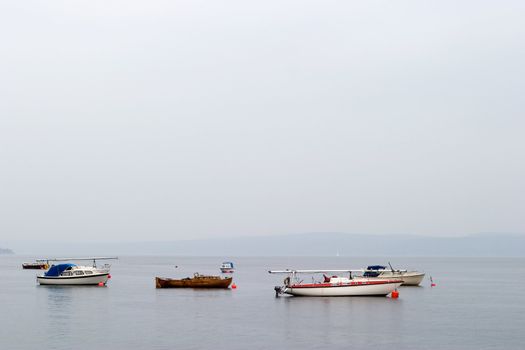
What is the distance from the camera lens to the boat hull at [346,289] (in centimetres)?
9750

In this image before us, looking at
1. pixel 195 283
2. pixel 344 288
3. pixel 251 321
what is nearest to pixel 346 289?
pixel 344 288

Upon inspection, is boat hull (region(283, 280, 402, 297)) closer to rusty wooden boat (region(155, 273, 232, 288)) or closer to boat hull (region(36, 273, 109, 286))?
rusty wooden boat (region(155, 273, 232, 288))

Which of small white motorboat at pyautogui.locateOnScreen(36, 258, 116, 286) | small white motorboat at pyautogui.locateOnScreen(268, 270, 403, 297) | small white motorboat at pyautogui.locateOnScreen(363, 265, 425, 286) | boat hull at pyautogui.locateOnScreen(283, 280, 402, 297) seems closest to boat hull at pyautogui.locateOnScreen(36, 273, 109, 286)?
small white motorboat at pyautogui.locateOnScreen(36, 258, 116, 286)

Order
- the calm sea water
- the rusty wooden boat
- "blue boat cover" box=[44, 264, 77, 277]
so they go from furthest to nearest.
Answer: "blue boat cover" box=[44, 264, 77, 277], the rusty wooden boat, the calm sea water

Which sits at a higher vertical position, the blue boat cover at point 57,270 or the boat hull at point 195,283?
the blue boat cover at point 57,270

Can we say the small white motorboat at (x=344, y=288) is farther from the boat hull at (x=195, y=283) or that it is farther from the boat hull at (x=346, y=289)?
the boat hull at (x=195, y=283)

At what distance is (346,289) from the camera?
97438 mm

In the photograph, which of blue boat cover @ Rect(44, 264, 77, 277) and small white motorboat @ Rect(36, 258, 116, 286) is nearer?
small white motorboat @ Rect(36, 258, 116, 286)

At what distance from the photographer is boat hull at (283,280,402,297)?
9750 cm

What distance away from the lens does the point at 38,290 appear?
403 ft

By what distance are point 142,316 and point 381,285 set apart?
36.7 metres

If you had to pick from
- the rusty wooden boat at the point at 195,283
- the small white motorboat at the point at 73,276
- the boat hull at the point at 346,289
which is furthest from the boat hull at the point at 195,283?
the boat hull at the point at 346,289

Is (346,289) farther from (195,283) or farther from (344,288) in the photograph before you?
(195,283)

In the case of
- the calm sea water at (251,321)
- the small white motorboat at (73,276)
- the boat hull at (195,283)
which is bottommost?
the calm sea water at (251,321)
